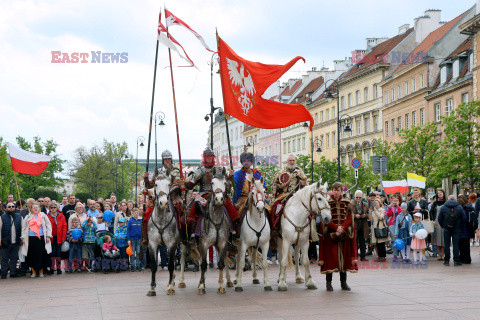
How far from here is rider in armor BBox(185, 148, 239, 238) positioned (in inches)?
518

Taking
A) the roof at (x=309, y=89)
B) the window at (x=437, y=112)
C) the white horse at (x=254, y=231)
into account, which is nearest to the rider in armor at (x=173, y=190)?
the white horse at (x=254, y=231)

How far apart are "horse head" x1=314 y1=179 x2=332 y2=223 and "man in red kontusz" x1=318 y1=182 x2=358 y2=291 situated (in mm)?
267

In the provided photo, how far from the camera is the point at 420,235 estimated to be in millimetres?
18641

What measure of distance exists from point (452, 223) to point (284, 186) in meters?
6.68

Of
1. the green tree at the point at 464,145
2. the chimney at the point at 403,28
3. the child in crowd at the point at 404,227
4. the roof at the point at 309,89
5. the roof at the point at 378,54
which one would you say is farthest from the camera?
the roof at the point at 309,89

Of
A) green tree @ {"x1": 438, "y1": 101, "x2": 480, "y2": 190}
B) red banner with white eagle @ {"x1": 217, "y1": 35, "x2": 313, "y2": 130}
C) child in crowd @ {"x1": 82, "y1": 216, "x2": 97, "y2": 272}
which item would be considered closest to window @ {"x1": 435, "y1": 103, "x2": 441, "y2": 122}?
green tree @ {"x1": 438, "y1": 101, "x2": 480, "y2": 190}

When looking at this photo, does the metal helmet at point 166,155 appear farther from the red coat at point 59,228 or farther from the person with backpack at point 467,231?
the person with backpack at point 467,231

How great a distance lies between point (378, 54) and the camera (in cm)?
7106

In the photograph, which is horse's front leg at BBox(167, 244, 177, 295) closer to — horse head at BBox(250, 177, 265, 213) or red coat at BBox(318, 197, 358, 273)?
horse head at BBox(250, 177, 265, 213)

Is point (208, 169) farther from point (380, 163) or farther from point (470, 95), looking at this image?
point (470, 95)

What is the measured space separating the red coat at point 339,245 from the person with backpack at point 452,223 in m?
6.50

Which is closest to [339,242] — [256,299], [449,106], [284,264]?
[284,264]

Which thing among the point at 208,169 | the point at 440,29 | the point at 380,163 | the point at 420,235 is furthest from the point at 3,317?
the point at 440,29

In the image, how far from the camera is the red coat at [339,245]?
12.9 metres
